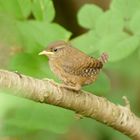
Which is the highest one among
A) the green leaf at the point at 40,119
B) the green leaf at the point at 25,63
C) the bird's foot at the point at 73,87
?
the bird's foot at the point at 73,87

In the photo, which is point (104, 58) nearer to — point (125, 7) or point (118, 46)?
point (118, 46)

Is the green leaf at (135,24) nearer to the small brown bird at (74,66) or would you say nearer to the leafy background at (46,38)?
the leafy background at (46,38)

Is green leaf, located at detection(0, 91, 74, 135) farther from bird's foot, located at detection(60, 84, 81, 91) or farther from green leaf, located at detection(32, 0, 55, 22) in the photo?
green leaf, located at detection(32, 0, 55, 22)

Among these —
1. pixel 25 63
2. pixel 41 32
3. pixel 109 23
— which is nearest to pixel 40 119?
pixel 25 63

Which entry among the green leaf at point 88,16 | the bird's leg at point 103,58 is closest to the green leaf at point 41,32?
the green leaf at point 88,16

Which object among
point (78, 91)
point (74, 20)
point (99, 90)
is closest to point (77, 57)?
point (78, 91)

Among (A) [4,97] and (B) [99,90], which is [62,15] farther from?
(A) [4,97]

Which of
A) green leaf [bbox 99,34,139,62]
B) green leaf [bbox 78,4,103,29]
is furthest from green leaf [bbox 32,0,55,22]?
green leaf [bbox 99,34,139,62]
